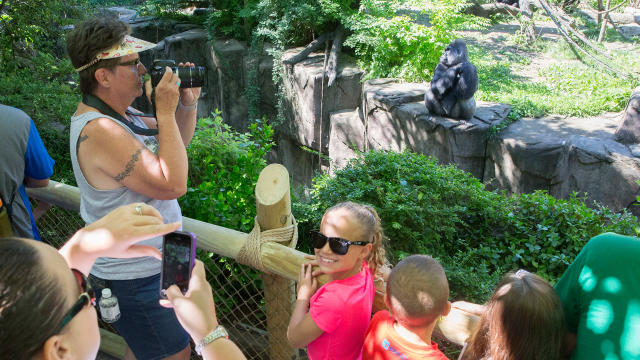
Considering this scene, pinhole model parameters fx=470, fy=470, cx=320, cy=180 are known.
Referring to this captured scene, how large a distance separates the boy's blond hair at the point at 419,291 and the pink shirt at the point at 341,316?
6.7 inches

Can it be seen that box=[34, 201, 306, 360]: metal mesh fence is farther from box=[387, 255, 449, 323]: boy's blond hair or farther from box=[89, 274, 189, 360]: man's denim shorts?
box=[387, 255, 449, 323]: boy's blond hair

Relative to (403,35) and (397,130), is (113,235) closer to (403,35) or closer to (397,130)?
(397,130)

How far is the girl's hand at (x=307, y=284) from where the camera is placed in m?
1.63

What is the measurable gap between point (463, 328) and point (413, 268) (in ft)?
1.03

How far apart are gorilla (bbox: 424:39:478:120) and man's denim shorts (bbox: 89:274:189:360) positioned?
19.9 ft

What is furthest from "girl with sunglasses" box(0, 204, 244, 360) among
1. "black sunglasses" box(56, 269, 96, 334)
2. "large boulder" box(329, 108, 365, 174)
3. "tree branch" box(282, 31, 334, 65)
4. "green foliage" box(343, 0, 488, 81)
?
"tree branch" box(282, 31, 334, 65)

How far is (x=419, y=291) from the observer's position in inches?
55.3

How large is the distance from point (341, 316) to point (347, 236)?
0.87ft

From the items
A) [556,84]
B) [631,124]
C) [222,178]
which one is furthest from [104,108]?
[556,84]

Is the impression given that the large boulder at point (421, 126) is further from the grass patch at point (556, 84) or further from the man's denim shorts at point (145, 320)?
the man's denim shorts at point (145, 320)

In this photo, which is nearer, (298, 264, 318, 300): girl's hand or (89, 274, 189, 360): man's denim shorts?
(298, 264, 318, 300): girl's hand

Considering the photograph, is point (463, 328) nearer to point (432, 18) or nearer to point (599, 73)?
point (432, 18)

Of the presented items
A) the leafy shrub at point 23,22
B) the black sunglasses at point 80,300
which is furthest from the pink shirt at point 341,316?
the leafy shrub at point 23,22

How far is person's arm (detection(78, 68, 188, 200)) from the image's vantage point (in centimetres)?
163
